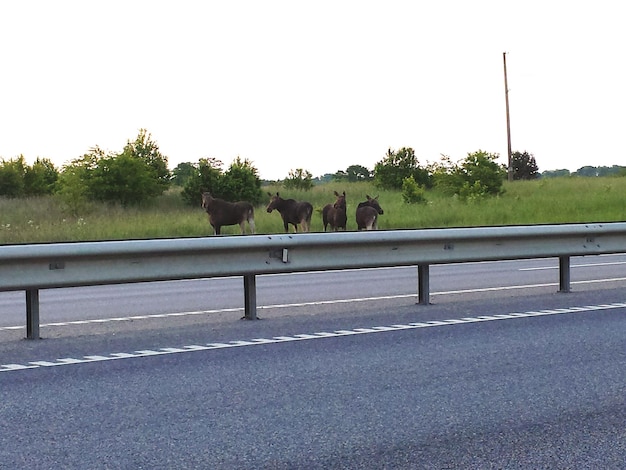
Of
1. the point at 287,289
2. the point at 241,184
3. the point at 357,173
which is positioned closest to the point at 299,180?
the point at 241,184

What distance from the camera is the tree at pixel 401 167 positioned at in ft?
223

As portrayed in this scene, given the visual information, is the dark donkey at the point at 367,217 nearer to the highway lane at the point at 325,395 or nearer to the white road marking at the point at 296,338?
the white road marking at the point at 296,338

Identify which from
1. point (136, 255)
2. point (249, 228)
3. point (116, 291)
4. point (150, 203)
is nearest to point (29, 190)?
point (150, 203)

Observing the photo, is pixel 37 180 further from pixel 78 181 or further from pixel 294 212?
pixel 294 212

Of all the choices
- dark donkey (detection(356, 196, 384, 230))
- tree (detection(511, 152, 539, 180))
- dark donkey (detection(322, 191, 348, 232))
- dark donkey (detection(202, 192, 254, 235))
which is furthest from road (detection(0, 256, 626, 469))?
tree (detection(511, 152, 539, 180))

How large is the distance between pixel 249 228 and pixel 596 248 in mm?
18628

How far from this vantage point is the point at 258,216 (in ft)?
113

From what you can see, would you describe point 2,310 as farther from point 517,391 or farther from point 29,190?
point 29,190

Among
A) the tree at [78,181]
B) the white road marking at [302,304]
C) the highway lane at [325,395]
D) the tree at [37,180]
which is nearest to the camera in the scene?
the highway lane at [325,395]

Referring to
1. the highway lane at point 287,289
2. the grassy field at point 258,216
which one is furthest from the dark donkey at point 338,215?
the highway lane at point 287,289

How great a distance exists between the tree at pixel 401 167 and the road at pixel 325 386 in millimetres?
56988

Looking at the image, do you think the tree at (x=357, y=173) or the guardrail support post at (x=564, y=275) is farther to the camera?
the tree at (x=357, y=173)

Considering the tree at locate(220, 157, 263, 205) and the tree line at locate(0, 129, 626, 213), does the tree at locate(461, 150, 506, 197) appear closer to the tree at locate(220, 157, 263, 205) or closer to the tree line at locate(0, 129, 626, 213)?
the tree line at locate(0, 129, 626, 213)

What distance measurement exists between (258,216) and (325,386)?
27.9 m
